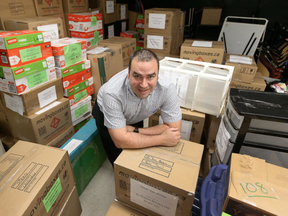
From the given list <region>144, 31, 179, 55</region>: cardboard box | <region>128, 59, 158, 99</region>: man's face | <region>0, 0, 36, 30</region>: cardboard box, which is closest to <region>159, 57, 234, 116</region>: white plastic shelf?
<region>128, 59, 158, 99</region>: man's face

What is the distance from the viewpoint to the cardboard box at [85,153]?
1.42 meters

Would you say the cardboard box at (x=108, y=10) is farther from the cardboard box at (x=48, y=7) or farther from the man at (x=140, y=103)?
the man at (x=140, y=103)

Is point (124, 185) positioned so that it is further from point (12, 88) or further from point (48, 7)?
point (48, 7)

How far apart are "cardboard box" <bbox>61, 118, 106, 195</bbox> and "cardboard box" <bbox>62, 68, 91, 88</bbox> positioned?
45cm

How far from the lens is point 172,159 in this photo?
3.16ft

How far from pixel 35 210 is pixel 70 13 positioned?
229 centimetres

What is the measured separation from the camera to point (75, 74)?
1.86 metres

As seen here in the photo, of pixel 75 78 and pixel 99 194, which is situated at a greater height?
pixel 75 78

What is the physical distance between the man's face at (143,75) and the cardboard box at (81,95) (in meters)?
1.01

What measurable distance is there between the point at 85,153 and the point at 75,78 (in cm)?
78

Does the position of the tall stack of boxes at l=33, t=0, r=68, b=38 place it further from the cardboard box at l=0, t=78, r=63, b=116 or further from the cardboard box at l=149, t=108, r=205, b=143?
the cardboard box at l=149, t=108, r=205, b=143

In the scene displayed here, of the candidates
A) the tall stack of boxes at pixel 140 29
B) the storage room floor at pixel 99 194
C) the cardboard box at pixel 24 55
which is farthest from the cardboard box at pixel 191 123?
the tall stack of boxes at pixel 140 29

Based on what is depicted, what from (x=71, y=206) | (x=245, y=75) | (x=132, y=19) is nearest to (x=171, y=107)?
(x=71, y=206)

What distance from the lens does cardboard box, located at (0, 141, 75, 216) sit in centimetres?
81
